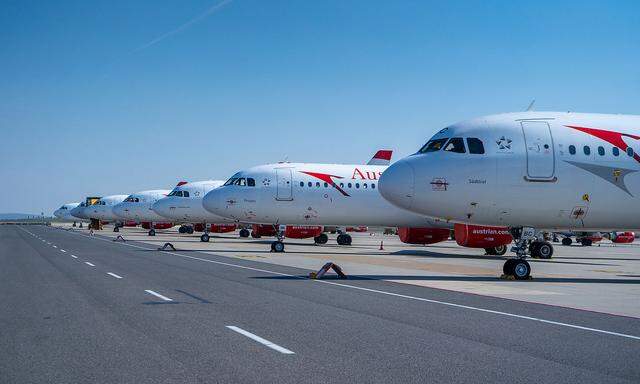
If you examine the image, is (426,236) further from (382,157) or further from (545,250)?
(382,157)

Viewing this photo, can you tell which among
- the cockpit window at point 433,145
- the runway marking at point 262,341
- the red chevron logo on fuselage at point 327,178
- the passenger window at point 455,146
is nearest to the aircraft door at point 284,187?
the red chevron logo on fuselage at point 327,178

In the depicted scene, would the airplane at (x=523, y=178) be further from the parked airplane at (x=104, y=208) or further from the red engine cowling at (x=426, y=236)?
the parked airplane at (x=104, y=208)

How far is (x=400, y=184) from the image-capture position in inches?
825

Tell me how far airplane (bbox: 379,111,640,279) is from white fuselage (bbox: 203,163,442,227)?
18.7 meters

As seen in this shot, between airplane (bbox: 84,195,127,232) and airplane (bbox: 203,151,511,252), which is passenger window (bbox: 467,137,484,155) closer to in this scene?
airplane (bbox: 203,151,511,252)

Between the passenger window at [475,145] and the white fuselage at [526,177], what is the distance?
0.05 metres

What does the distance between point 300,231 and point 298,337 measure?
114 feet

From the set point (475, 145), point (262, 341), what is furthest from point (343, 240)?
point (262, 341)

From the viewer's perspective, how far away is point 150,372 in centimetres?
733

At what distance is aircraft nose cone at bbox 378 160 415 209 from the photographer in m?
20.9

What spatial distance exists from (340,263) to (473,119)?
29.4ft

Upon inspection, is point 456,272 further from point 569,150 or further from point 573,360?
point 573,360

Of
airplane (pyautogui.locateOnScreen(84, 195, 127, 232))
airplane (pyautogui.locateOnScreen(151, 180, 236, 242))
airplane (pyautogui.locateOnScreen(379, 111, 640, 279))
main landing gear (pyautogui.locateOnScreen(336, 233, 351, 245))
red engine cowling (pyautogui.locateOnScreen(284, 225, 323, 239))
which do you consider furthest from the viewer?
airplane (pyautogui.locateOnScreen(84, 195, 127, 232))

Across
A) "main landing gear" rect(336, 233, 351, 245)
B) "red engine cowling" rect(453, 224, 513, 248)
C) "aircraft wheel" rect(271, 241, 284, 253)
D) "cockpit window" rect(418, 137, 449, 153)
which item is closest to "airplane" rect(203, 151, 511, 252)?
"aircraft wheel" rect(271, 241, 284, 253)
